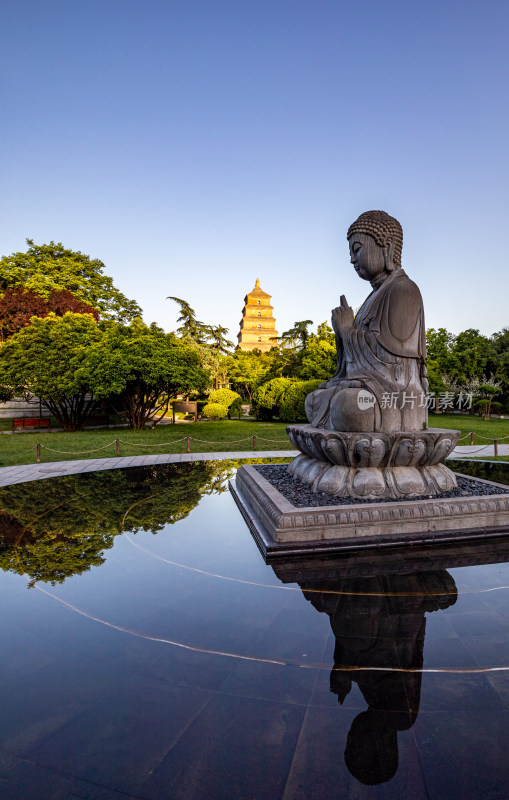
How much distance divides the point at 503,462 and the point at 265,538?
7.58 metres

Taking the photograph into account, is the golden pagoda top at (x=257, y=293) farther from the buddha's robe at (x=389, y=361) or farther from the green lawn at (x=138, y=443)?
the buddha's robe at (x=389, y=361)

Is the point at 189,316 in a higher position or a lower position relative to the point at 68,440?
higher

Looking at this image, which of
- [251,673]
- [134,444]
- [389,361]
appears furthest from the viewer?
[134,444]

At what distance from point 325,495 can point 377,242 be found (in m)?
3.31

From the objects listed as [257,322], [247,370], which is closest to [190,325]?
[247,370]

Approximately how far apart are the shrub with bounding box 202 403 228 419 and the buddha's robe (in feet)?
59.9

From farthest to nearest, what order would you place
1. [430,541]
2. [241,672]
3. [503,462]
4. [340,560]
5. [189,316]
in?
[189,316] → [503,462] → [430,541] → [340,560] → [241,672]

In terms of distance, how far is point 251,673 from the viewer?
7.36ft

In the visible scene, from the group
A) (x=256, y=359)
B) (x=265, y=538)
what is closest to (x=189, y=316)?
(x=256, y=359)

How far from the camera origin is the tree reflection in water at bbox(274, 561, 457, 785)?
5.76 ft

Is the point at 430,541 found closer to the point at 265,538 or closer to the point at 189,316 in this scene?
the point at 265,538

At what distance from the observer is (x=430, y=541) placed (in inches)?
163

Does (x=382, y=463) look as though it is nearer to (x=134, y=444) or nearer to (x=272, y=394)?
(x=134, y=444)

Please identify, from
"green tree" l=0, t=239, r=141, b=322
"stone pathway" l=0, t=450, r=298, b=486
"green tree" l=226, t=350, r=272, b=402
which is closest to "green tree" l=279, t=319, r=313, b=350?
"green tree" l=226, t=350, r=272, b=402
